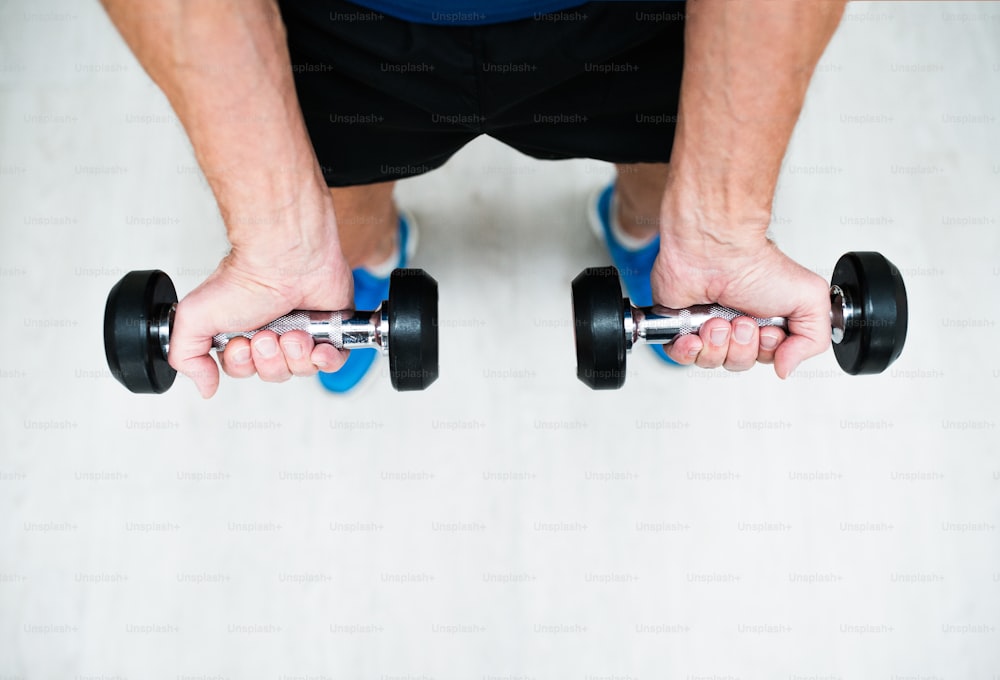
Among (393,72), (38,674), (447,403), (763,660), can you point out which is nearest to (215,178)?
(393,72)

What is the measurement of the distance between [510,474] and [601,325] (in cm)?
48

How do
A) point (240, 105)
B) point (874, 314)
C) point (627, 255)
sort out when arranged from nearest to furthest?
point (240, 105) < point (874, 314) < point (627, 255)

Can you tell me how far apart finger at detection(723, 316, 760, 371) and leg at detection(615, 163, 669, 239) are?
0.40 metres

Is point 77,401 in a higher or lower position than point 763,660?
higher

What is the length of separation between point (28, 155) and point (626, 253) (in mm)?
1206

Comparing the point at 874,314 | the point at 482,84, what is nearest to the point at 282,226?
the point at 482,84

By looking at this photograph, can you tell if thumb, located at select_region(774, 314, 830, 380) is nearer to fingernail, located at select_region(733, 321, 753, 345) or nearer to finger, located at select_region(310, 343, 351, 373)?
fingernail, located at select_region(733, 321, 753, 345)

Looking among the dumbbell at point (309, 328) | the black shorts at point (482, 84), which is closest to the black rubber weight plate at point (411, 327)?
the dumbbell at point (309, 328)

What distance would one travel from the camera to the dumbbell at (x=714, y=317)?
3.01ft

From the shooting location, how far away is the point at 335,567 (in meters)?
1.27

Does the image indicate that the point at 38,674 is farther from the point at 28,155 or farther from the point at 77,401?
the point at 28,155

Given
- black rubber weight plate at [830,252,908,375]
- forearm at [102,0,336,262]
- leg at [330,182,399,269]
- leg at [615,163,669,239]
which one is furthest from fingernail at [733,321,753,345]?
leg at [330,182,399,269]

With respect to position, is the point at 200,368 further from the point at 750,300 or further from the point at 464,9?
the point at 750,300

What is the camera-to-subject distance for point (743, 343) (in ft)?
3.22
